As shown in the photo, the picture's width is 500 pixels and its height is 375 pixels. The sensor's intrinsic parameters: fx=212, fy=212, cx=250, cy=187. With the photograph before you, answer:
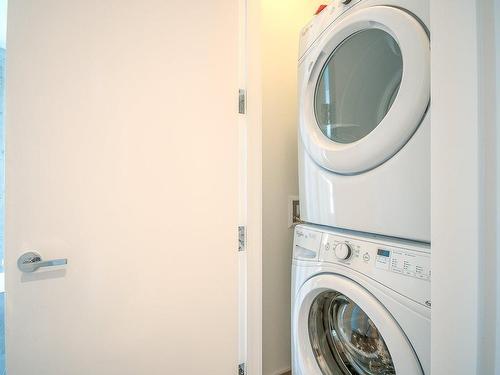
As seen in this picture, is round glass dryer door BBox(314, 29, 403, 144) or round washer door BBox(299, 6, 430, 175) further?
round glass dryer door BBox(314, 29, 403, 144)

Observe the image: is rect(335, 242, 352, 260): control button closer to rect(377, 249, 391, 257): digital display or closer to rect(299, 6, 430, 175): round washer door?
rect(377, 249, 391, 257): digital display

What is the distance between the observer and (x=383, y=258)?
577mm

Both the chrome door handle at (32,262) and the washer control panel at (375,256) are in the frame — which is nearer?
the washer control panel at (375,256)

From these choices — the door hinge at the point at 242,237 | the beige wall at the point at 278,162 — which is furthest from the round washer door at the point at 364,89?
the door hinge at the point at 242,237

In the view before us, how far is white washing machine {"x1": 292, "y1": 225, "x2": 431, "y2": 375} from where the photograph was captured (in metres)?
0.50

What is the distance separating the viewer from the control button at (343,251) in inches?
25.7

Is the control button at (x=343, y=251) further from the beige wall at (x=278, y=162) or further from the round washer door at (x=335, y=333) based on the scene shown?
the beige wall at (x=278, y=162)

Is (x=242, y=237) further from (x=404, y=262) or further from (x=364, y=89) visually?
(x=364, y=89)

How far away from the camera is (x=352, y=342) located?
2.49ft

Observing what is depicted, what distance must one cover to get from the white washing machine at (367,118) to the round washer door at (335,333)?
0.72 feet

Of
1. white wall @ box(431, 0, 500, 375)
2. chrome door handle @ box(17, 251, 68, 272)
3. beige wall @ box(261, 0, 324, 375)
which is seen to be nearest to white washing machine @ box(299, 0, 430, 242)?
white wall @ box(431, 0, 500, 375)

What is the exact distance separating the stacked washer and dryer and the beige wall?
0.31 meters

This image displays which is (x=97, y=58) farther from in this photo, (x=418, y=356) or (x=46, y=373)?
(x=418, y=356)

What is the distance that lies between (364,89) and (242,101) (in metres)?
0.51
